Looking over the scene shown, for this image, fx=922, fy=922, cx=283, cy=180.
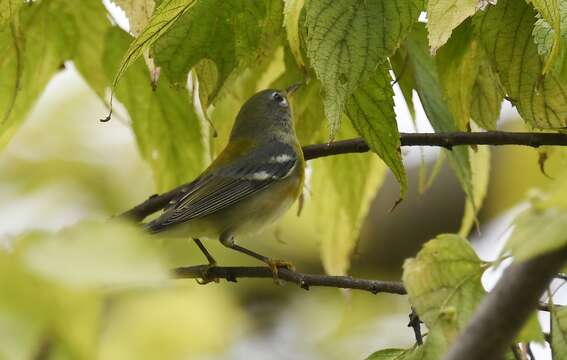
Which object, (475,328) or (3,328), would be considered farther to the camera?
(475,328)

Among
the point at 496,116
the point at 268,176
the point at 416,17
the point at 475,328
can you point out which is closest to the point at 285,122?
the point at 268,176

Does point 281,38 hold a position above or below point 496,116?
above

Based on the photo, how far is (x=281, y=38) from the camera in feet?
7.06

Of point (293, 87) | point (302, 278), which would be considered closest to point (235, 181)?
point (293, 87)

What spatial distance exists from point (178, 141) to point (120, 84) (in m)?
0.21

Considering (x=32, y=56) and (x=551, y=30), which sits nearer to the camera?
(x=551, y=30)

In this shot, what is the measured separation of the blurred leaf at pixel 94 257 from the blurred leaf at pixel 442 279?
2.27 feet

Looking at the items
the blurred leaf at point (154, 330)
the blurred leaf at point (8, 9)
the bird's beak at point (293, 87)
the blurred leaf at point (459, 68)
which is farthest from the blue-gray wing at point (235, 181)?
the blurred leaf at point (154, 330)

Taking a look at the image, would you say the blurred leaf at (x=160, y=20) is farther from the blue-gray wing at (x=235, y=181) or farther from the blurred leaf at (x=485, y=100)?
the blue-gray wing at (x=235, y=181)

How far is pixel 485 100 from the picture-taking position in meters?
2.09

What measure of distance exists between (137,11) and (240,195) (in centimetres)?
215

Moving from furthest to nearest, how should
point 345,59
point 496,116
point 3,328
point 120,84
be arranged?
point 120,84
point 496,116
point 345,59
point 3,328

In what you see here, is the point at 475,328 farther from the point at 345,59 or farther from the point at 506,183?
the point at 506,183

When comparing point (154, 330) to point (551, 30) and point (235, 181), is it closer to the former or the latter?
point (551, 30)
